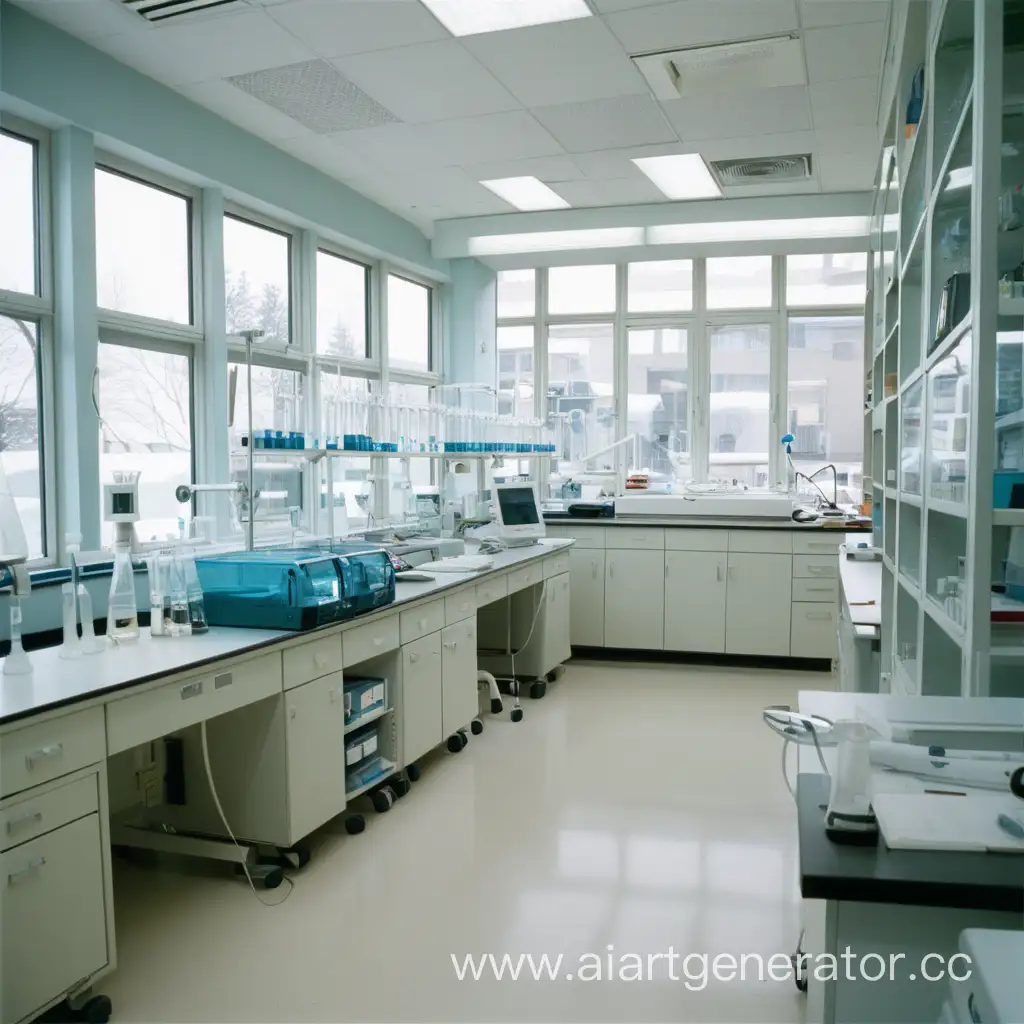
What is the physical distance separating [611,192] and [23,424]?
11.7 ft

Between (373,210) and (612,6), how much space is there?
8.77 ft

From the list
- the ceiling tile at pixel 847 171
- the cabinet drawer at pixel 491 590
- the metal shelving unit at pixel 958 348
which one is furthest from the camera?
the ceiling tile at pixel 847 171

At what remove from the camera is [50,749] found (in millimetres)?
1999

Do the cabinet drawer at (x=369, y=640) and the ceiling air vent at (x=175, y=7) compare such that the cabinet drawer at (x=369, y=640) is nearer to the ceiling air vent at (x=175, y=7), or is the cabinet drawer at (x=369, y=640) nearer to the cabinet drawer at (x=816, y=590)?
the ceiling air vent at (x=175, y=7)

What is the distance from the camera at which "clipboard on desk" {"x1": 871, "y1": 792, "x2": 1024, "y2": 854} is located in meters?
1.23

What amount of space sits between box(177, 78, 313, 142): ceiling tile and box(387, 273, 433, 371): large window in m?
1.67

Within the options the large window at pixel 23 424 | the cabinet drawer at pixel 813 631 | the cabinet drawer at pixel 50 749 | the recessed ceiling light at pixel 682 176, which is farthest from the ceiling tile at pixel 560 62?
the cabinet drawer at pixel 813 631

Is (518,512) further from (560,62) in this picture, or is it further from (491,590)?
(560,62)

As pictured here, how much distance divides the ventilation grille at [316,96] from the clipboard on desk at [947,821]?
3.46 m

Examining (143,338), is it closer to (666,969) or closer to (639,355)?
(666,969)

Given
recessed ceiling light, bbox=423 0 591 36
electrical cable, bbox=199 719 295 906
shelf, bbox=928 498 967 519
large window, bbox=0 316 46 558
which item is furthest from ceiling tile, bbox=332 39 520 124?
electrical cable, bbox=199 719 295 906

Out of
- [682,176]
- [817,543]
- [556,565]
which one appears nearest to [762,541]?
[817,543]

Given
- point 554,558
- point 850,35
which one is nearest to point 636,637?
point 554,558

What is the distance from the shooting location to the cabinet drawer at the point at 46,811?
1903mm
